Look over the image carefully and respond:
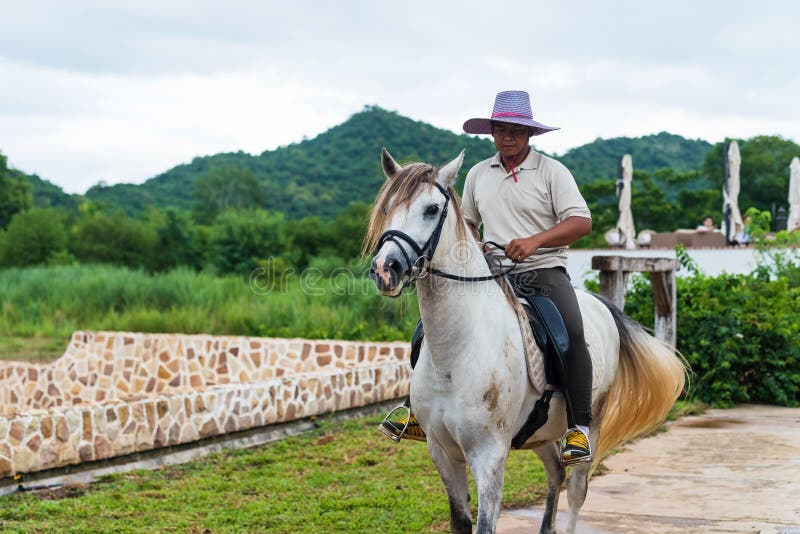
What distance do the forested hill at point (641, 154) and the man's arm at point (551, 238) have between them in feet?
142

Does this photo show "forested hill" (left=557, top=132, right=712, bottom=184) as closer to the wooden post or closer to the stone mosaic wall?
the stone mosaic wall

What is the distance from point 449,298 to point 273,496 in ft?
10.1

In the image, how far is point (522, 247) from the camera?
13.0ft

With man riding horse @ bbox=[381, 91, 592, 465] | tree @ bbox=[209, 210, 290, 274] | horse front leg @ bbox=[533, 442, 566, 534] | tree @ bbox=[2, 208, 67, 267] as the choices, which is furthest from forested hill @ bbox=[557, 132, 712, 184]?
man riding horse @ bbox=[381, 91, 592, 465]

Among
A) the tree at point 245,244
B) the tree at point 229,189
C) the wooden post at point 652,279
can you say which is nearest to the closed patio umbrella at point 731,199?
the wooden post at point 652,279

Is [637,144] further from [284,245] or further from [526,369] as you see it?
[526,369]

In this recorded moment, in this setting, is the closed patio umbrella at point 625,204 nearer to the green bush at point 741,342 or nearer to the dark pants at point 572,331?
the green bush at point 741,342

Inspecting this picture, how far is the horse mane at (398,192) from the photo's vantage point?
347cm

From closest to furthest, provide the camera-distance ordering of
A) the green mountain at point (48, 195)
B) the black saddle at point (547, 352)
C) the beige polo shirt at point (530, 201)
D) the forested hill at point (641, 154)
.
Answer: the black saddle at point (547, 352) < the beige polo shirt at point (530, 201) < the forested hill at point (641, 154) < the green mountain at point (48, 195)

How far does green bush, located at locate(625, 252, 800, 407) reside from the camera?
969 centimetres

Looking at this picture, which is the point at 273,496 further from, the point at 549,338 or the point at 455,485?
the point at 549,338

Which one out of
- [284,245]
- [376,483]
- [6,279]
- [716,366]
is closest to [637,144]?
[284,245]

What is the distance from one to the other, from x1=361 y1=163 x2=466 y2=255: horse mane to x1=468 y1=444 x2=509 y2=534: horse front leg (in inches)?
40.2

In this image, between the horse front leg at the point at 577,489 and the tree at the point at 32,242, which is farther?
the tree at the point at 32,242
